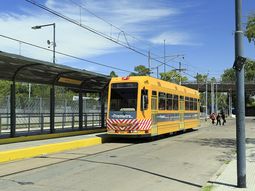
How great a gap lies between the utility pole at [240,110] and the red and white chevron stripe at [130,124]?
1255cm

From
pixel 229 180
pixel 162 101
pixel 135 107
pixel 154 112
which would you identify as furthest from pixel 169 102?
pixel 229 180

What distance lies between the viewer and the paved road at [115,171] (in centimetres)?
994

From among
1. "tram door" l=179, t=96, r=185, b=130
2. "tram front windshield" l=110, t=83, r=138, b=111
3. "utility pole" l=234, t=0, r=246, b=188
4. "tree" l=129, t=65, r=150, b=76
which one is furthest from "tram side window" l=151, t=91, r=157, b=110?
"tree" l=129, t=65, r=150, b=76

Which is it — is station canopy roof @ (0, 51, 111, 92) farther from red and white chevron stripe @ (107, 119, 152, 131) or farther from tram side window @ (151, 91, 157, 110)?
tram side window @ (151, 91, 157, 110)

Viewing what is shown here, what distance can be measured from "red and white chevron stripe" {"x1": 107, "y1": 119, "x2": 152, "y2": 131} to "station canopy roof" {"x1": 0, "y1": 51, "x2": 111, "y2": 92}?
297 cm

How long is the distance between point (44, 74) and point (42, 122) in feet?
8.44

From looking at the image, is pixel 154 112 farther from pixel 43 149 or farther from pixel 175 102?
pixel 43 149

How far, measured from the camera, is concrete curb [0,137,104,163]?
14.9 metres

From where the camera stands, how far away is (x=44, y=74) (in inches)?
835

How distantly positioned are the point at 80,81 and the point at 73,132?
9.78 feet

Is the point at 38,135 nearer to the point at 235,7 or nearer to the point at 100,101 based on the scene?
the point at 100,101

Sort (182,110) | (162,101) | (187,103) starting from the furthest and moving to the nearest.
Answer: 1. (187,103)
2. (182,110)
3. (162,101)

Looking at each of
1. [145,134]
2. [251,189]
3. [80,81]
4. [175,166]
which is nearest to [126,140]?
[145,134]

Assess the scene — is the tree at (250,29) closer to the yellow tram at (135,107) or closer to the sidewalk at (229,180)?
the yellow tram at (135,107)
